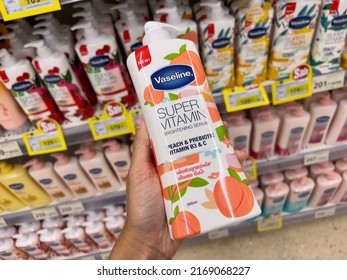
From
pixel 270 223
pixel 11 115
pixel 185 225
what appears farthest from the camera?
pixel 270 223

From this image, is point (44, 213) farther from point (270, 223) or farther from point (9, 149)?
point (270, 223)

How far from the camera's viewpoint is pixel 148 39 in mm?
830

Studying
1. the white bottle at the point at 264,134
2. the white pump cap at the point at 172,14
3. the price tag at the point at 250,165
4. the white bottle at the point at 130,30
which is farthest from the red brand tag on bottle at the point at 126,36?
the price tag at the point at 250,165

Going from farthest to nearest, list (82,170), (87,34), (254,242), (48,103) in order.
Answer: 1. (254,242)
2. (82,170)
3. (48,103)
4. (87,34)

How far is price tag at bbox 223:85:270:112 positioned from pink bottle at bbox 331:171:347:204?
65cm

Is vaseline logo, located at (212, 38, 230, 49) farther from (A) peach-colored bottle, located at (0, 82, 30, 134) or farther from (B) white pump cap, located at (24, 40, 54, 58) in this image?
(A) peach-colored bottle, located at (0, 82, 30, 134)

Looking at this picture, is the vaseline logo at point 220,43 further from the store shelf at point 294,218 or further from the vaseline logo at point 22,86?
the store shelf at point 294,218

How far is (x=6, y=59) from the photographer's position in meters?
0.99

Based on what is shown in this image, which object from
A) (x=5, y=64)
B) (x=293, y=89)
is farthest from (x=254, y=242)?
(x=5, y=64)

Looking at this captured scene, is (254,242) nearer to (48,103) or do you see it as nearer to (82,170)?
(82,170)

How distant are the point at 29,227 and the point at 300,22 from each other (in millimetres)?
1407

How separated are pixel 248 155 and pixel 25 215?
1.00 metres

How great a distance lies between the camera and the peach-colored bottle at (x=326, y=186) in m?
1.47

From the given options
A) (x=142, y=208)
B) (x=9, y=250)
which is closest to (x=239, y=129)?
(x=142, y=208)
